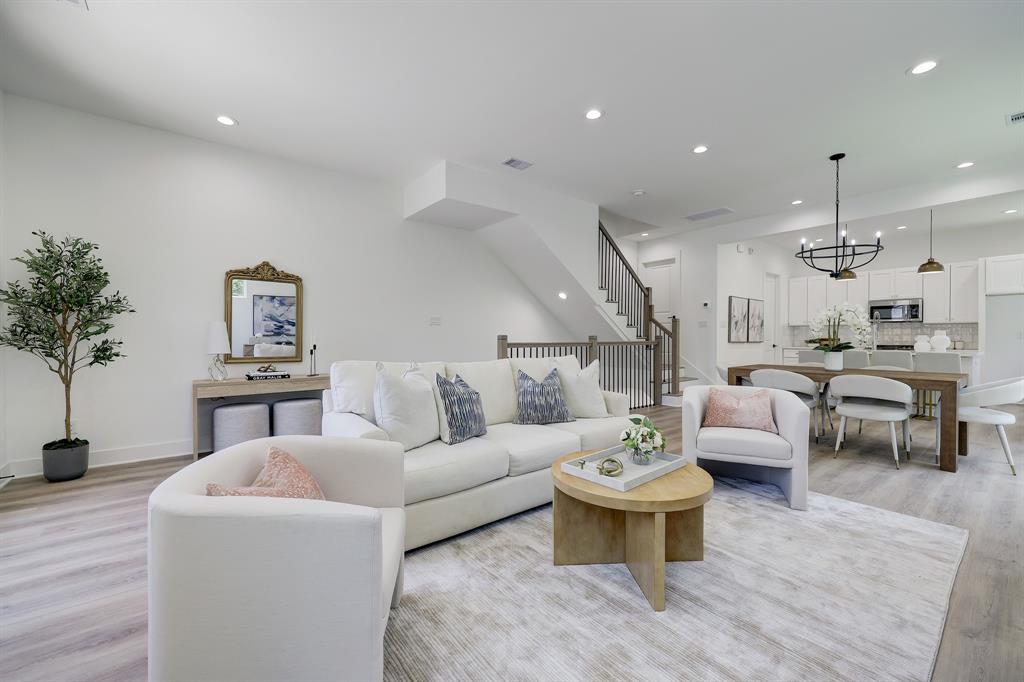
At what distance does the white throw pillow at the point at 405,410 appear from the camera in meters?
2.57

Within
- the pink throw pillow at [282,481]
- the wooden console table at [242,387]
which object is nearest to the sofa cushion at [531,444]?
the pink throw pillow at [282,481]

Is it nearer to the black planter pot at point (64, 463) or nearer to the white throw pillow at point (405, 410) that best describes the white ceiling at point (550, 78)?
the white throw pillow at point (405, 410)

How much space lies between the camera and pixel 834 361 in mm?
4629

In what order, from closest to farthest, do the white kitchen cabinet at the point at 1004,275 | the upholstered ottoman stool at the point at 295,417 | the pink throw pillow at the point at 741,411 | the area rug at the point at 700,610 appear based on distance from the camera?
the area rug at the point at 700,610 < the pink throw pillow at the point at 741,411 < the upholstered ottoman stool at the point at 295,417 < the white kitchen cabinet at the point at 1004,275

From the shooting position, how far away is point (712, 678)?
4.87 feet

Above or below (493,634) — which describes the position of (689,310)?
above

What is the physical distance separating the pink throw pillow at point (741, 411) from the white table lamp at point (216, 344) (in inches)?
172

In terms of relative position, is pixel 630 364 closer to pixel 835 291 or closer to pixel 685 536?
pixel 685 536

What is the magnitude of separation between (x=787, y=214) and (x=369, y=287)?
6.23 meters

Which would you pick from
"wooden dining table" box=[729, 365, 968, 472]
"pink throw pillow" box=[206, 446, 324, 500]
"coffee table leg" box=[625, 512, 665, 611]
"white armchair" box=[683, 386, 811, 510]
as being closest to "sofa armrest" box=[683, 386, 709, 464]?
"white armchair" box=[683, 386, 811, 510]

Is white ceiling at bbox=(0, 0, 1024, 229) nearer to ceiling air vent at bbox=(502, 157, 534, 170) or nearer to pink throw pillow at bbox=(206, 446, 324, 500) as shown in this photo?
ceiling air vent at bbox=(502, 157, 534, 170)

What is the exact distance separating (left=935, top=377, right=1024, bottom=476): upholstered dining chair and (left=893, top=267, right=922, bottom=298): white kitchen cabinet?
4.67 m

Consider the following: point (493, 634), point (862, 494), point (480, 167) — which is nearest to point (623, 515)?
point (493, 634)

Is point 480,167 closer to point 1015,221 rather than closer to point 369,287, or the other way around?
point 369,287
